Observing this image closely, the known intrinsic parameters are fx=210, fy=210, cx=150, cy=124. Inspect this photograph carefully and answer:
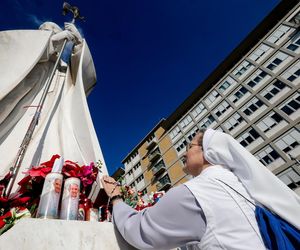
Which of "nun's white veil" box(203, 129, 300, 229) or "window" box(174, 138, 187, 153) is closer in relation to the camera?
"nun's white veil" box(203, 129, 300, 229)

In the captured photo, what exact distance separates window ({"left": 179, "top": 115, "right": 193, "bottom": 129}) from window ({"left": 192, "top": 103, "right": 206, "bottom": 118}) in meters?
0.87

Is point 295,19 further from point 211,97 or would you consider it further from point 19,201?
point 19,201

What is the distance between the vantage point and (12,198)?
134 cm

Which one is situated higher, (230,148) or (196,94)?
(196,94)

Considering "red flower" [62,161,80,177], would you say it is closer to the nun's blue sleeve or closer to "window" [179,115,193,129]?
the nun's blue sleeve

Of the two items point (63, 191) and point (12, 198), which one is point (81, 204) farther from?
point (12, 198)

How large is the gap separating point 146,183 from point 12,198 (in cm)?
3050

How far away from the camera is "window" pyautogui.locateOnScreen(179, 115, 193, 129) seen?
28.6 meters

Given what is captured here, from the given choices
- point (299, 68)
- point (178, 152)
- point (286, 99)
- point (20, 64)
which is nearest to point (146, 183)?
point (178, 152)

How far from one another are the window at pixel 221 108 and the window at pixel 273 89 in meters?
4.00

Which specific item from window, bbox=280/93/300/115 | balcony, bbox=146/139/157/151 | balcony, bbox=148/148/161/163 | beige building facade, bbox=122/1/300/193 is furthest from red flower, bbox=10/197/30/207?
balcony, bbox=146/139/157/151

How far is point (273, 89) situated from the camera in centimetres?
2064

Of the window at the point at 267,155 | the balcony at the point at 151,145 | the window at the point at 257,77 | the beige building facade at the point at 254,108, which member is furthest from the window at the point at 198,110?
the window at the point at 267,155

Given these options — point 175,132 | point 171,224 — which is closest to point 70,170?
point 171,224
